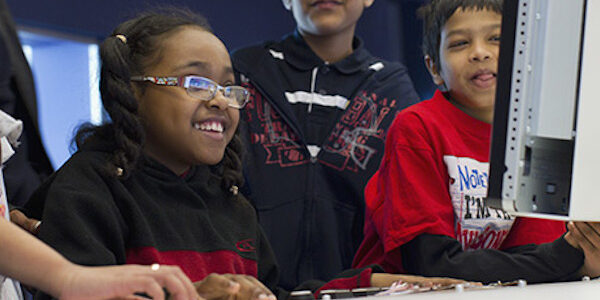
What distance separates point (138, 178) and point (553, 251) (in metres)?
0.84

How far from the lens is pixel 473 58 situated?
1.71m

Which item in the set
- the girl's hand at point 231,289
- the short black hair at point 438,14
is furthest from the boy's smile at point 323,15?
the girl's hand at point 231,289

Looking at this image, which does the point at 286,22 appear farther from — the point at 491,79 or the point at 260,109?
the point at 491,79

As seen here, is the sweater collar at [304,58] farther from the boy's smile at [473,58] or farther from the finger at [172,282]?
the finger at [172,282]

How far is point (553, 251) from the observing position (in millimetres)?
1519

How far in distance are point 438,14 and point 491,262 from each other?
0.63 metres

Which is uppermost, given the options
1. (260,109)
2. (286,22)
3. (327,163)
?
(286,22)

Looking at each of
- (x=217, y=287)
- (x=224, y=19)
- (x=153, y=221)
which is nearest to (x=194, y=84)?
(x=153, y=221)

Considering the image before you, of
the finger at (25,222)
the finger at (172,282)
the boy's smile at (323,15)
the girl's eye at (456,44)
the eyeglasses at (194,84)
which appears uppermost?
the boy's smile at (323,15)

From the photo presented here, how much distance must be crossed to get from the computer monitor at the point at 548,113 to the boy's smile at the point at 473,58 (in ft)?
1.85

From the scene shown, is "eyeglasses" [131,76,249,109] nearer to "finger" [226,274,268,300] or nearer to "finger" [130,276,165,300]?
Answer: "finger" [226,274,268,300]

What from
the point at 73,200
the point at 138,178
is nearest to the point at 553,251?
the point at 138,178

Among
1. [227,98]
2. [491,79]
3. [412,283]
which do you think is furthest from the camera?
[491,79]

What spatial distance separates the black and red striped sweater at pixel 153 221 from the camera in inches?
46.8
